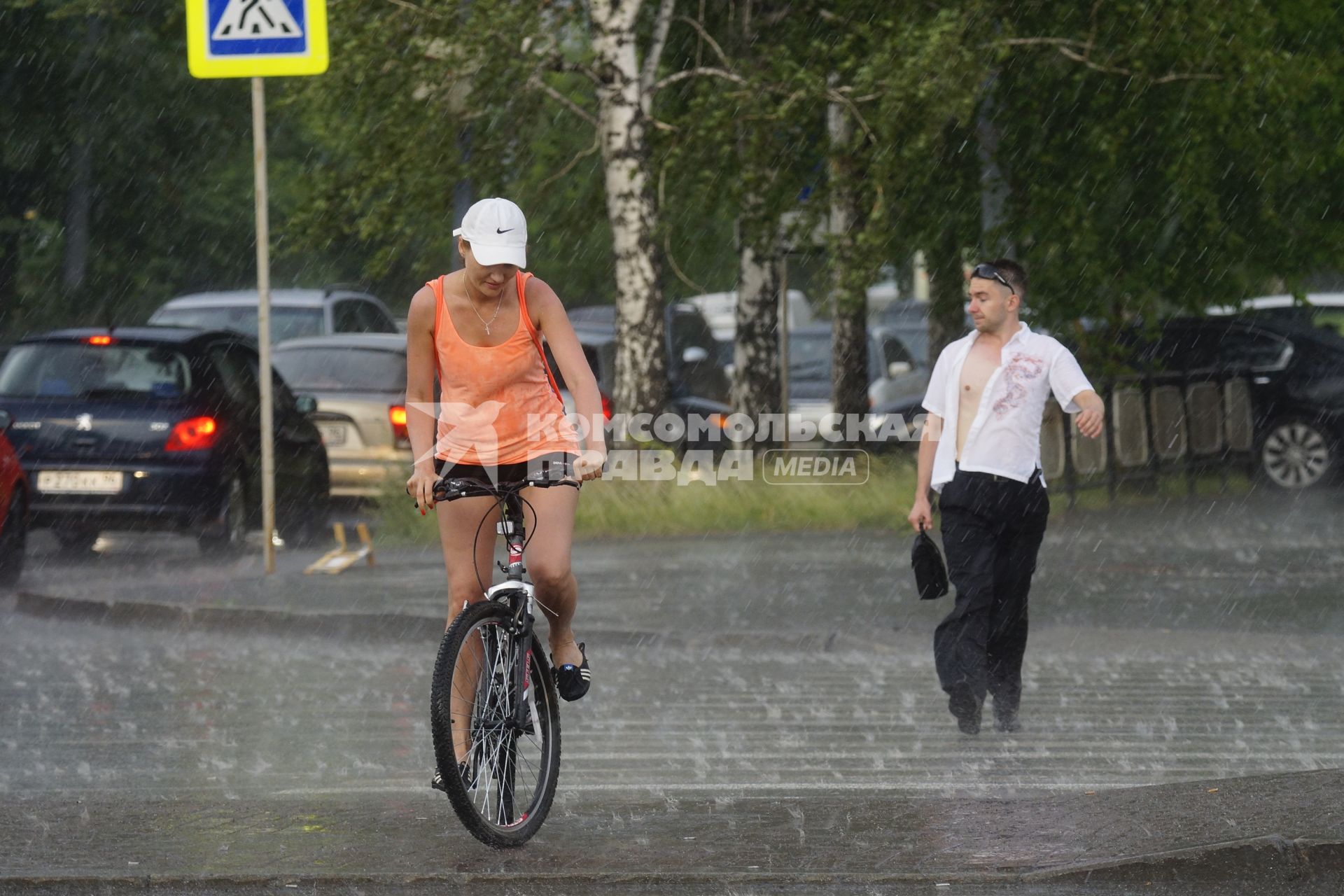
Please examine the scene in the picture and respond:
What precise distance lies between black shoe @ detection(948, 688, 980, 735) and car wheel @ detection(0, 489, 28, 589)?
7.66m

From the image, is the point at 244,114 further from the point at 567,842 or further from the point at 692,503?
the point at 567,842

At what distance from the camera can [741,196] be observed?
758 inches

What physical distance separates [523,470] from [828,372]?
80.7ft

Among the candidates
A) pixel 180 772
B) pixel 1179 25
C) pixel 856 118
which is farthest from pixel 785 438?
pixel 180 772

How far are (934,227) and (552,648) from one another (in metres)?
14.1

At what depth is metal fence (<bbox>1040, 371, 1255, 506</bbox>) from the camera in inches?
714

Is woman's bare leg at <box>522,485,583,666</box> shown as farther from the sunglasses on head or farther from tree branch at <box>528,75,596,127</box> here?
Answer: tree branch at <box>528,75,596,127</box>

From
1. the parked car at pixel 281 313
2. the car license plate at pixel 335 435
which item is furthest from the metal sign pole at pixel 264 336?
the parked car at pixel 281 313

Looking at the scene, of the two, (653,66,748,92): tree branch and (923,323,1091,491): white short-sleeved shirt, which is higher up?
(653,66,748,92): tree branch

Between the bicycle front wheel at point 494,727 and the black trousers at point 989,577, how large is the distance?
2.33 metres

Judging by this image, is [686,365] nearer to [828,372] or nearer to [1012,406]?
[828,372]

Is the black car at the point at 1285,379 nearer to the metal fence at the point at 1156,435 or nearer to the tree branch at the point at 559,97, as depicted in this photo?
the metal fence at the point at 1156,435

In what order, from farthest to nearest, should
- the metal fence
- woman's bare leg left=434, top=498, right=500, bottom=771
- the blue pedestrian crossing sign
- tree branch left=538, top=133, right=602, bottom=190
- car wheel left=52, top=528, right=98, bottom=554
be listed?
tree branch left=538, top=133, right=602, bottom=190, the metal fence, car wheel left=52, top=528, right=98, bottom=554, the blue pedestrian crossing sign, woman's bare leg left=434, top=498, right=500, bottom=771

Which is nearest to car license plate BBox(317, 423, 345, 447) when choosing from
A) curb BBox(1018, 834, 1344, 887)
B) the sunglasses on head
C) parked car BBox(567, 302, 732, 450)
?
parked car BBox(567, 302, 732, 450)
